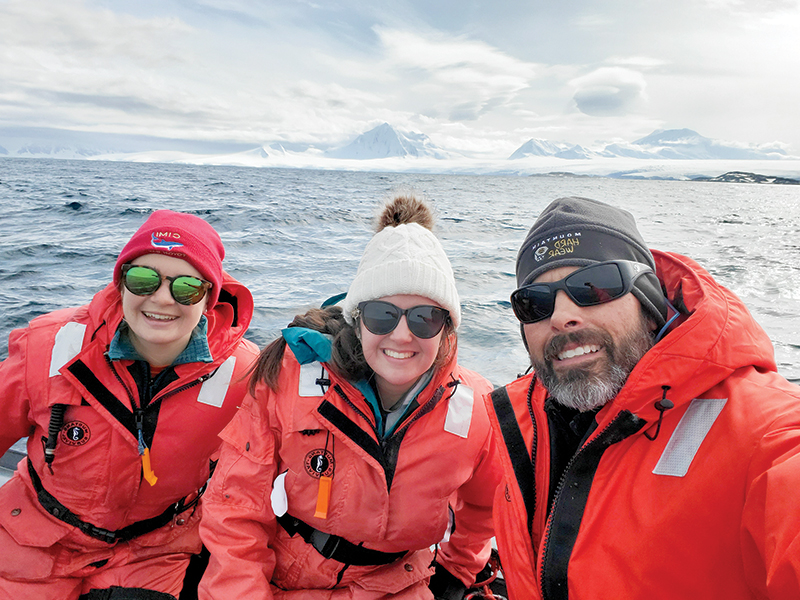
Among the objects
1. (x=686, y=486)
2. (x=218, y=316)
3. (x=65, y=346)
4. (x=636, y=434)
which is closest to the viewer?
(x=686, y=486)

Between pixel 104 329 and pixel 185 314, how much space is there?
401 millimetres

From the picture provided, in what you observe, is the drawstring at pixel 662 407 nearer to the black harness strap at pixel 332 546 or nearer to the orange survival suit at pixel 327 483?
the orange survival suit at pixel 327 483

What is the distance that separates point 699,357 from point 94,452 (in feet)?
9.05

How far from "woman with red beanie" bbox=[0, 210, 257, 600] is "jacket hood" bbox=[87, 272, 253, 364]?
1 cm

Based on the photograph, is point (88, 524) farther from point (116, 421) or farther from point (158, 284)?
point (158, 284)

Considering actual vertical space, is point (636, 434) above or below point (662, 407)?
below

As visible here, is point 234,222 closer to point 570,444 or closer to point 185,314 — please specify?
point 185,314

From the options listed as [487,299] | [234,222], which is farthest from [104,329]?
[234,222]

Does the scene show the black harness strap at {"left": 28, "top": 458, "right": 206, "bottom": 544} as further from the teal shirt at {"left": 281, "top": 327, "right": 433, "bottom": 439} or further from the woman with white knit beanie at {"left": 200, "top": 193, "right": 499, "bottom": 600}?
the teal shirt at {"left": 281, "top": 327, "right": 433, "bottom": 439}

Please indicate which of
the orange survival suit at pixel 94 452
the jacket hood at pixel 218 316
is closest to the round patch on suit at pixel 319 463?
the orange survival suit at pixel 94 452

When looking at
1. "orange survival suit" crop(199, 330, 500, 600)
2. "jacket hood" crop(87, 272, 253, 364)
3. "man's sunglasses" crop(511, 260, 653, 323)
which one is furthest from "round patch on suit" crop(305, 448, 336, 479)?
"man's sunglasses" crop(511, 260, 653, 323)

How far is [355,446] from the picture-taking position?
6.73 ft

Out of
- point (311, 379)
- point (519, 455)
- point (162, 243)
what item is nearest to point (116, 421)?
point (162, 243)

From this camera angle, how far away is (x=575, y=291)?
186cm
